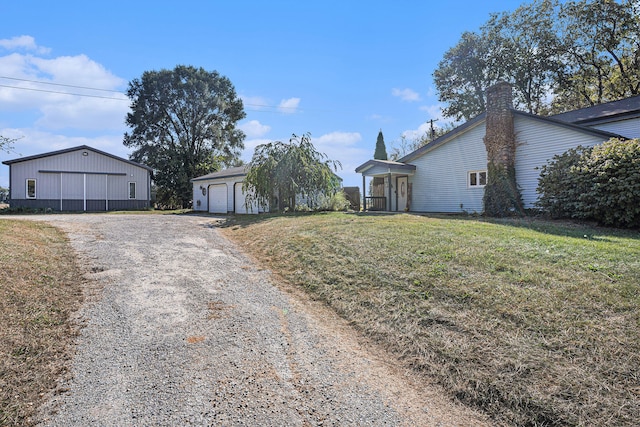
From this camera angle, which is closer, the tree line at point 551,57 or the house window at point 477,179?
the house window at point 477,179

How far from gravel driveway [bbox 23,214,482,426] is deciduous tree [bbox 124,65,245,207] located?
26.7 m

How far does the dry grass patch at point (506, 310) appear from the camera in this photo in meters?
2.76

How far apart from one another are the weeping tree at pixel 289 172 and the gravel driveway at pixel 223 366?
30.8 feet

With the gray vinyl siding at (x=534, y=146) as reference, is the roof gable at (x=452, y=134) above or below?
above

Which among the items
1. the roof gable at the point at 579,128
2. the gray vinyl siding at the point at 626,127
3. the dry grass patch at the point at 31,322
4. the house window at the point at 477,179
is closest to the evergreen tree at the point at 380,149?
the house window at the point at 477,179

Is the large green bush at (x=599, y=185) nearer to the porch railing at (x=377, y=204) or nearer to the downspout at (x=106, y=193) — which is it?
the porch railing at (x=377, y=204)

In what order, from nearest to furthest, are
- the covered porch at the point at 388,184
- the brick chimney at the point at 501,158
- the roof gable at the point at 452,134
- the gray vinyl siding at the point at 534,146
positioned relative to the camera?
the gray vinyl siding at the point at 534,146, the brick chimney at the point at 501,158, the roof gable at the point at 452,134, the covered porch at the point at 388,184

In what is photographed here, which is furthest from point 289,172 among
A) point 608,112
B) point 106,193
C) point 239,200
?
point 106,193

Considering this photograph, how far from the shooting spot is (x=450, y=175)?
51.4 ft

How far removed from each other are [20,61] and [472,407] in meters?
21.3

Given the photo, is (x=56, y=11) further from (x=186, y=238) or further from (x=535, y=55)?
(x=535, y=55)

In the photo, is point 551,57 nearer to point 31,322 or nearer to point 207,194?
point 207,194

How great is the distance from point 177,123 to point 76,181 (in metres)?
12.7

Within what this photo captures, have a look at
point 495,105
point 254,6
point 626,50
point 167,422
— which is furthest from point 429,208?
point 626,50
